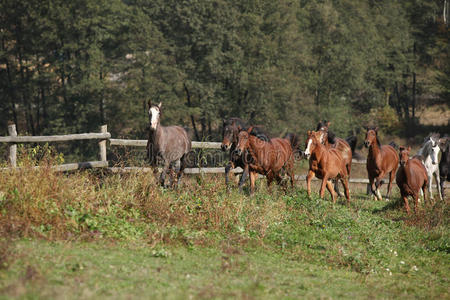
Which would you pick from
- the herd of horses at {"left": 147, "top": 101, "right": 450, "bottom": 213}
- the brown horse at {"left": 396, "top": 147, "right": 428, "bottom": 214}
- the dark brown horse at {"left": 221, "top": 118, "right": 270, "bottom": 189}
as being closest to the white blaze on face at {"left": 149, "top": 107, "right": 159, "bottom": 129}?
the herd of horses at {"left": 147, "top": 101, "right": 450, "bottom": 213}

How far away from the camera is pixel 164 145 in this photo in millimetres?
13242

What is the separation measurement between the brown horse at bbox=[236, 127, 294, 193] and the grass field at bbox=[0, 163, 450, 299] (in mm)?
1520

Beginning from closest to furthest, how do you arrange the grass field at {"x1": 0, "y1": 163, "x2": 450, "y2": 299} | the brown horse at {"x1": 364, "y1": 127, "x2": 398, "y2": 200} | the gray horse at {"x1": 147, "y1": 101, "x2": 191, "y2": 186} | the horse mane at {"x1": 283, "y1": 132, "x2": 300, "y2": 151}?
the grass field at {"x1": 0, "y1": 163, "x2": 450, "y2": 299}, the gray horse at {"x1": 147, "y1": 101, "x2": 191, "y2": 186}, the horse mane at {"x1": 283, "y1": 132, "x2": 300, "y2": 151}, the brown horse at {"x1": 364, "y1": 127, "x2": 398, "y2": 200}

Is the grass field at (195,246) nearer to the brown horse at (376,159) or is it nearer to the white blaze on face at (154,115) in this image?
the white blaze on face at (154,115)

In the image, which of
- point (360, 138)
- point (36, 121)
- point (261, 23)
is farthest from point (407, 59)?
point (36, 121)

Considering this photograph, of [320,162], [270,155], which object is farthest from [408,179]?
[270,155]

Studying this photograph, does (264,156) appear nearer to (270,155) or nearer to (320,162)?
(270,155)

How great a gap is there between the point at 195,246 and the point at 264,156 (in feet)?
15.6

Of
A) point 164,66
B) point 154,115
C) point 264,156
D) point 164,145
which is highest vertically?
point 164,66

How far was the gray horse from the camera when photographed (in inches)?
495

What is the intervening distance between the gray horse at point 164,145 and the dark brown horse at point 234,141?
1574mm

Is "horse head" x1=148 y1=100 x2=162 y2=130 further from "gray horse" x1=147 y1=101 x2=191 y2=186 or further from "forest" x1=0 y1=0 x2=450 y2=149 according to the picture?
"forest" x1=0 y1=0 x2=450 y2=149

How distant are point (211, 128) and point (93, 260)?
3613 cm

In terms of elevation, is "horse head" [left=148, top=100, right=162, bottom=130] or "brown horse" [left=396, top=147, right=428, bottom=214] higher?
"horse head" [left=148, top=100, right=162, bottom=130]
